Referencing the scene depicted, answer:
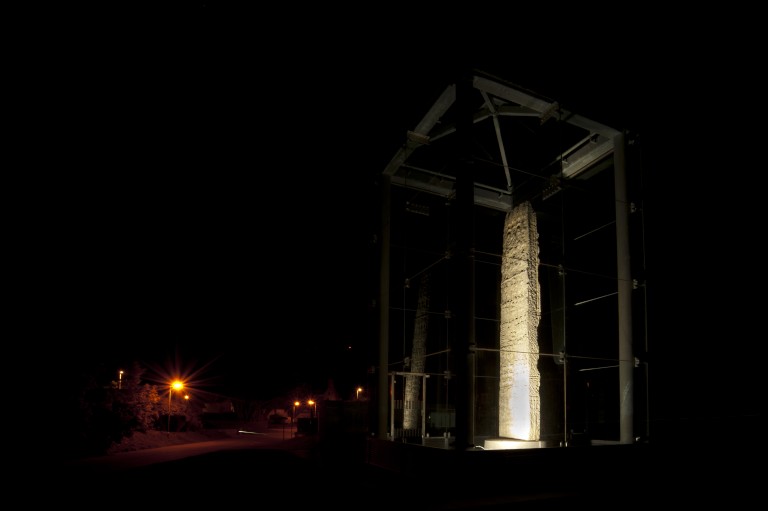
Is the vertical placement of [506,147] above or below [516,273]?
above

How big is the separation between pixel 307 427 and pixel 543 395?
14.5 metres

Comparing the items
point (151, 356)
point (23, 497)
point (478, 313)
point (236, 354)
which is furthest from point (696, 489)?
point (236, 354)

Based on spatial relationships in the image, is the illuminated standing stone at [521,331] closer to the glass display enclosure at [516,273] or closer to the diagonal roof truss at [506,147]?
the glass display enclosure at [516,273]

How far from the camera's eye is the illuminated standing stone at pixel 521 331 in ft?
31.1

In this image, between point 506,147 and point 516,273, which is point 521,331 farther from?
point 506,147

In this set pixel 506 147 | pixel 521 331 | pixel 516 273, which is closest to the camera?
pixel 521 331

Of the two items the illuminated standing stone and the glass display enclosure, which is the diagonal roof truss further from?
the illuminated standing stone

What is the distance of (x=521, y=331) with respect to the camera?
32.1 feet

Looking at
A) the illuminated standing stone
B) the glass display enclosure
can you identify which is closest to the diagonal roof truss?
the glass display enclosure

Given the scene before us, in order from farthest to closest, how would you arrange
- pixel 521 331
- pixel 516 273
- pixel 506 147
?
1. pixel 506 147
2. pixel 516 273
3. pixel 521 331

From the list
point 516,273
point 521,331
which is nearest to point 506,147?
point 516,273

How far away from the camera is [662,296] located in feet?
29.3

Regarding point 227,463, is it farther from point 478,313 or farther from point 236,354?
point 236,354

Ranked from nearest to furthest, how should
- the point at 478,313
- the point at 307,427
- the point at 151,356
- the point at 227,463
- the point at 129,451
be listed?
the point at 227,463, the point at 478,313, the point at 129,451, the point at 307,427, the point at 151,356
